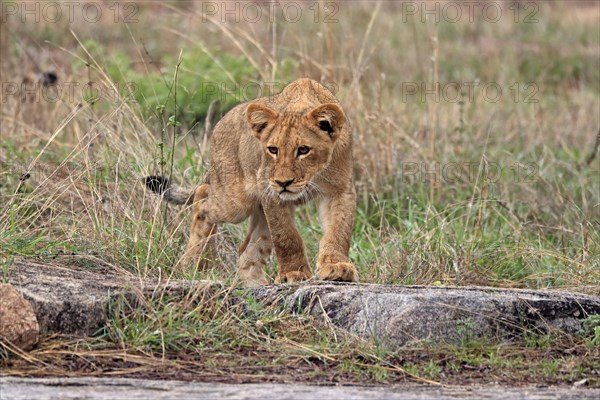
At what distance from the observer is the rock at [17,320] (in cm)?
516

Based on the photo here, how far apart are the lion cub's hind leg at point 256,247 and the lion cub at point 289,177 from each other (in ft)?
0.04

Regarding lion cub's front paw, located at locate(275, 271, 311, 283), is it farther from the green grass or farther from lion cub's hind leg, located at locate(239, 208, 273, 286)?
lion cub's hind leg, located at locate(239, 208, 273, 286)

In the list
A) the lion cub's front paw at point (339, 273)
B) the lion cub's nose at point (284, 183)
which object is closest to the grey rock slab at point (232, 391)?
the lion cub's front paw at point (339, 273)

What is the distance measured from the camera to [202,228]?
773 centimetres

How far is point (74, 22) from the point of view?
1716cm

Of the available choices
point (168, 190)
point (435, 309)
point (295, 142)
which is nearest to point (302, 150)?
point (295, 142)

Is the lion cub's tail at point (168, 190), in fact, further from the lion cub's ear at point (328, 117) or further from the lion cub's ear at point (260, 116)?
the lion cub's ear at point (328, 117)

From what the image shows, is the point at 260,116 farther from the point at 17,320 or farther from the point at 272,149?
the point at 17,320

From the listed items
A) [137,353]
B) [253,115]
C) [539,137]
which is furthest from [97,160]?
[539,137]

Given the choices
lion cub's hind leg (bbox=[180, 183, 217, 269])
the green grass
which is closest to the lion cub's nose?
the green grass

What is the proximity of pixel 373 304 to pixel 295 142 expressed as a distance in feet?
3.62

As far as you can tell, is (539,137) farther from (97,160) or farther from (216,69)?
(97,160)

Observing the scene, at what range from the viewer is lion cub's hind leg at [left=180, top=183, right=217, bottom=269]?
7512 millimetres

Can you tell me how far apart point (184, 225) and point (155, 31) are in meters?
9.51
